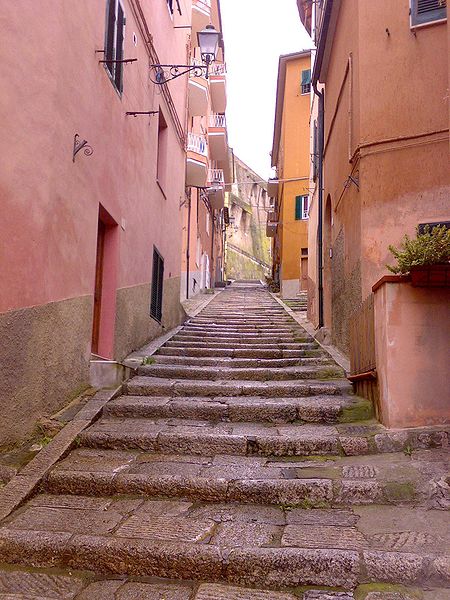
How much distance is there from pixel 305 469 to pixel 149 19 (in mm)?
7861

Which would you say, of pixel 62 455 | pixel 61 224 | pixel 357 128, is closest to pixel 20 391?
pixel 62 455

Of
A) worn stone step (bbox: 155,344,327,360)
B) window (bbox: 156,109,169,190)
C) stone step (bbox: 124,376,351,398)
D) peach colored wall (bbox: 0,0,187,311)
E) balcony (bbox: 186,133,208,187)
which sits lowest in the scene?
stone step (bbox: 124,376,351,398)

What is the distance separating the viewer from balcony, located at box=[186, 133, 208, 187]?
15.6m

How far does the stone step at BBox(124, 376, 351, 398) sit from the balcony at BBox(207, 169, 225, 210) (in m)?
16.6

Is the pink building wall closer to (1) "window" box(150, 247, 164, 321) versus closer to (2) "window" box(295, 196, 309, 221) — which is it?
(1) "window" box(150, 247, 164, 321)

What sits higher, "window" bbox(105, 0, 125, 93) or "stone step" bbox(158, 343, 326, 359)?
"window" bbox(105, 0, 125, 93)

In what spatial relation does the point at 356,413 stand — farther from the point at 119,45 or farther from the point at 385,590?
the point at 119,45

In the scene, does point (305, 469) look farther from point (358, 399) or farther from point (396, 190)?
point (396, 190)

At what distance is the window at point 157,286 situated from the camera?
9.57 meters

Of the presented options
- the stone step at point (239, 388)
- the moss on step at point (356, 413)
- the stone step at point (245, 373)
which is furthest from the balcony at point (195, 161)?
the moss on step at point (356, 413)

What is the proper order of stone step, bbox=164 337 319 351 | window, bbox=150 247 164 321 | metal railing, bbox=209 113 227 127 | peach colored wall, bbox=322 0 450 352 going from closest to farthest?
peach colored wall, bbox=322 0 450 352, stone step, bbox=164 337 319 351, window, bbox=150 247 164 321, metal railing, bbox=209 113 227 127

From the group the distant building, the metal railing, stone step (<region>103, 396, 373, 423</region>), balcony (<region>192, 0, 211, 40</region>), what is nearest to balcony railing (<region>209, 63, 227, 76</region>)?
the metal railing

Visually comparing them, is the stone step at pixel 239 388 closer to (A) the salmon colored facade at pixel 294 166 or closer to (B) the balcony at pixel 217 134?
(A) the salmon colored facade at pixel 294 166

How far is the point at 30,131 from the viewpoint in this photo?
4.62 m
